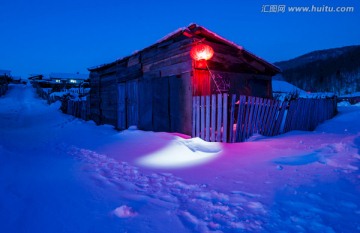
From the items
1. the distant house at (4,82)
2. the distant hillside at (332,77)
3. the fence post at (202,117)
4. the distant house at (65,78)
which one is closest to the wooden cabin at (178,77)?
the fence post at (202,117)

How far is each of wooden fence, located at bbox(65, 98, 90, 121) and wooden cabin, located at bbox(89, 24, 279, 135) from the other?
5098mm

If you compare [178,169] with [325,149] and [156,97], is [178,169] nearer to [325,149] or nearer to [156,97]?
[325,149]

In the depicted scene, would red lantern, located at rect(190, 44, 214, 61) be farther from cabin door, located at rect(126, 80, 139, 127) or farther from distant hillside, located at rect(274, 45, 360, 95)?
distant hillside, located at rect(274, 45, 360, 95)

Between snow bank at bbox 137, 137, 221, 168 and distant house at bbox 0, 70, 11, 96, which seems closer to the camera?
snow bank at bbox 137, 137, 221, 168

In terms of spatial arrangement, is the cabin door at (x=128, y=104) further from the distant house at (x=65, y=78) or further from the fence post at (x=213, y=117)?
the distant house at (x=65, y=78)

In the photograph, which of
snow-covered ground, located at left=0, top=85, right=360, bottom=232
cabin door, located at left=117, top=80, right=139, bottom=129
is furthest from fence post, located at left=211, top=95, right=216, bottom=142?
cabin door, located at left=117, top=80, right=139, bottom=129

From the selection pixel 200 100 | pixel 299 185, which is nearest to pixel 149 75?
pixel 200 100

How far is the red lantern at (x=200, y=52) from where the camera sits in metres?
7.60

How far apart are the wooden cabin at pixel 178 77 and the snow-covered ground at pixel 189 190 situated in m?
2.92

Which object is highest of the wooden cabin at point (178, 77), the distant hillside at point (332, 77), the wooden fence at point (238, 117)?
the distant hillside at point (332, 77)

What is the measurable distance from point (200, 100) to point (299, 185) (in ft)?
14.4

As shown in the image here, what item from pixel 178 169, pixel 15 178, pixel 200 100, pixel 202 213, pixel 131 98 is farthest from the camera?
pixel 131 98

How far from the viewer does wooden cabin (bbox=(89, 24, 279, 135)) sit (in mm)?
7910

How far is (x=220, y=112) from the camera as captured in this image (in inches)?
258
